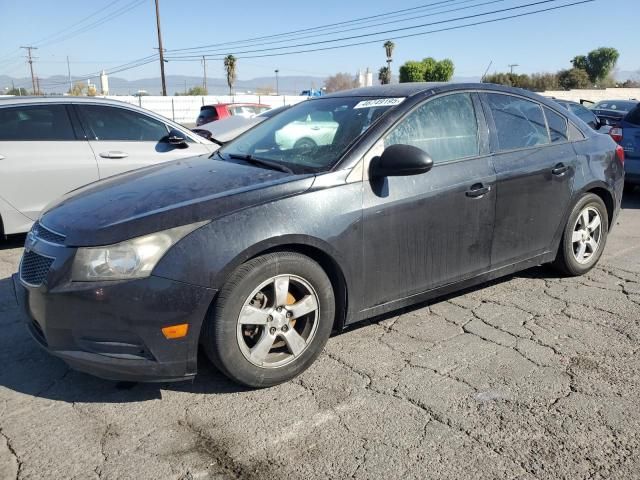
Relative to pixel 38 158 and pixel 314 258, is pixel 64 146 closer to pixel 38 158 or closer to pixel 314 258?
pixel 38 158

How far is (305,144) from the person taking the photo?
3.63 m

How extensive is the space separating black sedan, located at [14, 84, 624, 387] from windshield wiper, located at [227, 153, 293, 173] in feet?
0.07

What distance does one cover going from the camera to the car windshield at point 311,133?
3359mm

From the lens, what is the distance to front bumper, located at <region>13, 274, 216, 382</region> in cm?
254

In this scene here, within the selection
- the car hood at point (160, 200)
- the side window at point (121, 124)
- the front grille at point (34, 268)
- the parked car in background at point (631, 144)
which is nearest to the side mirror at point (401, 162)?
the car hood at point (160, 200)

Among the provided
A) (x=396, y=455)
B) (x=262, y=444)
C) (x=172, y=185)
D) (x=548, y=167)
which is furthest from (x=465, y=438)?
(x=548, y=167)

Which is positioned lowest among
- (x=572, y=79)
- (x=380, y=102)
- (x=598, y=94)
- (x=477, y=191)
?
(x=598, y=94)

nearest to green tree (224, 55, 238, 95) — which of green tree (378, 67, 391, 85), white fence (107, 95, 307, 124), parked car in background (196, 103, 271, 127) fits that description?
green tree (378, 67, 391, 85)

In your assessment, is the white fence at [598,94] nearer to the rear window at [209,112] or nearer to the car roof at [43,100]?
the rear window at [209,112]

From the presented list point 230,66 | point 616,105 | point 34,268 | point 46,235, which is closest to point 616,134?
point 46,235

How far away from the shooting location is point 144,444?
2.51 meters

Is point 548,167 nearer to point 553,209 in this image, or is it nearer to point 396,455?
point 553,209

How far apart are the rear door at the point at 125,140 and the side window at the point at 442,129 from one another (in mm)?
3422

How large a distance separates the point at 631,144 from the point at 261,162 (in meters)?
6.47
